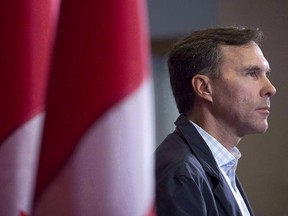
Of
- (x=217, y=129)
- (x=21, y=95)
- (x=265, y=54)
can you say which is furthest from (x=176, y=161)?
(x=265, y=54)

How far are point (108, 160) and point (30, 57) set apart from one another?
184 mm

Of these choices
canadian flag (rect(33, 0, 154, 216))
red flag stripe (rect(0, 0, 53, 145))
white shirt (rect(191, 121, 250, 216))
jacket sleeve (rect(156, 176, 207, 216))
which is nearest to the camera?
canadian flag (rect(33, 0, 154, 216))

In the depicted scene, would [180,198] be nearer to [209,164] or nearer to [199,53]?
[209,164]

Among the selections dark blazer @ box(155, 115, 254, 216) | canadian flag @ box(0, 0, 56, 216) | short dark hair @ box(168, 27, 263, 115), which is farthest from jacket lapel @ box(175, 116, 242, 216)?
canadian flag @ box(0, 0, 56, 216)

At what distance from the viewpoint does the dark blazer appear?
38.5 inches

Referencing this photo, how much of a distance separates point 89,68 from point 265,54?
2254mm

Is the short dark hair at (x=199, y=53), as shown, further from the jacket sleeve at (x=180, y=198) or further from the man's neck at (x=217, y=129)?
the jacket sleeve at (x=180, y=198)

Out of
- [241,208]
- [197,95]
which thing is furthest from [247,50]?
[241,208]

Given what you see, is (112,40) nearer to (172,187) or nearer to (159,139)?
(172,187)

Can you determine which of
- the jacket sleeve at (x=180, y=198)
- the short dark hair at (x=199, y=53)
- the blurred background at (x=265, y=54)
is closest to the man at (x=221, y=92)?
the short dark hair at (x=199, y=53)

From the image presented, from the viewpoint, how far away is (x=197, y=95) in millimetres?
1249

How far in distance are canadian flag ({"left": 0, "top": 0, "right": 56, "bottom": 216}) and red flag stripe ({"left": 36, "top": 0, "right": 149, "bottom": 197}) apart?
83 millimetres

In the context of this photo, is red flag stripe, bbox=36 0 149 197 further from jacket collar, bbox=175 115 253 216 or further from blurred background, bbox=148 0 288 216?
blurred background, bbox=148 0 288 216

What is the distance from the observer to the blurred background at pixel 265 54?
2.67 meters
